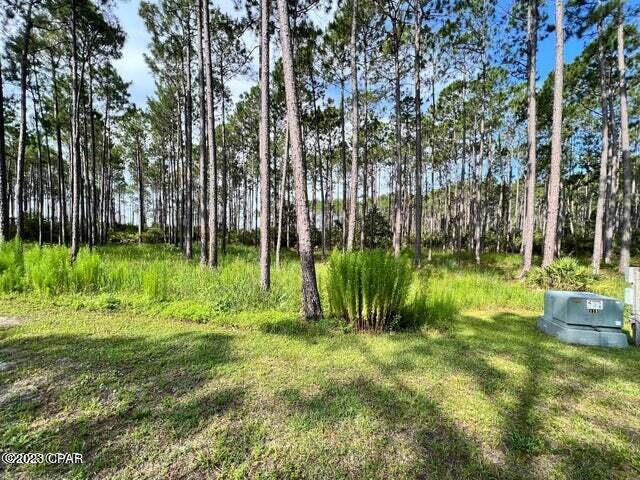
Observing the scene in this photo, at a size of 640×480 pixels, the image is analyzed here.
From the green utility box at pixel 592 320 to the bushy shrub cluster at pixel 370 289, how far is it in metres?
2.10

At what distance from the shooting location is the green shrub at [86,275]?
6.10 metres

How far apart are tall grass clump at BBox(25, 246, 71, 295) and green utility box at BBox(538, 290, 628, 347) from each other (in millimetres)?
8653

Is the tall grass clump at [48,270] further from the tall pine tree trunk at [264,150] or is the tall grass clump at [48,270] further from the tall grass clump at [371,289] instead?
the tall grass clump at [371,289]

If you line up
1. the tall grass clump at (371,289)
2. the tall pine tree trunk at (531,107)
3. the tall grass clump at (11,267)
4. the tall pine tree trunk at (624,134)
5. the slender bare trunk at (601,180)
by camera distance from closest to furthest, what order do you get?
the tall grass clump at (371,289) < the tall grass clump at (11,267) < the tall pine tree trunk at (531,107) < the tall pine tree trunk at (624,134) < the slender bare trunk at (601,180)

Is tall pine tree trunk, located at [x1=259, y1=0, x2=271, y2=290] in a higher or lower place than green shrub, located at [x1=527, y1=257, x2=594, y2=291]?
higher

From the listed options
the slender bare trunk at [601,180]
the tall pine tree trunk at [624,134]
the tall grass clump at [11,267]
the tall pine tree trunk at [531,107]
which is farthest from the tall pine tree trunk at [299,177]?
the tall pine tree trunk at [624,134]

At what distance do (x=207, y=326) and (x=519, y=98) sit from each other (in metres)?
17.0

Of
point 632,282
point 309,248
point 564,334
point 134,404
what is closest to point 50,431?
point 134,404

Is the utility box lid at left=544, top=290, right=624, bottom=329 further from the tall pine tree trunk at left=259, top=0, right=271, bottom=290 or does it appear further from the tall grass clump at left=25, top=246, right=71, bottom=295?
the tall grass clump at left=25, top=246, right=71, bottom=295

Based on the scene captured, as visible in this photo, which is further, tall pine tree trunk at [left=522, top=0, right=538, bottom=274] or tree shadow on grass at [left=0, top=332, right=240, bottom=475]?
tall pine tree trunk at [left=522, top=0, right=538, bottom=274]

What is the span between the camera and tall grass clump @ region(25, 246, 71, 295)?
5.79 metres

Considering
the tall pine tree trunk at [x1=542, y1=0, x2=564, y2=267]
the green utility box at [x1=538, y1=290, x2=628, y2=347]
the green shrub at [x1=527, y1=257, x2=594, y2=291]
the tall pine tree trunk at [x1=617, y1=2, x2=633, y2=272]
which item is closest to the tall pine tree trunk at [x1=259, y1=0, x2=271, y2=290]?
the green utility box at [x1=538, y1=290, x2=628, y2=347]

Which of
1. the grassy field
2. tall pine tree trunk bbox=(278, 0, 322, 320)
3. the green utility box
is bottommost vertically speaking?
the grassy field

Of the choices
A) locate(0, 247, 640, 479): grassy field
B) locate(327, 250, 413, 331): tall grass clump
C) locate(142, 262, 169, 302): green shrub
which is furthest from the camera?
locate(142, 262, 169, 302): green shrub
